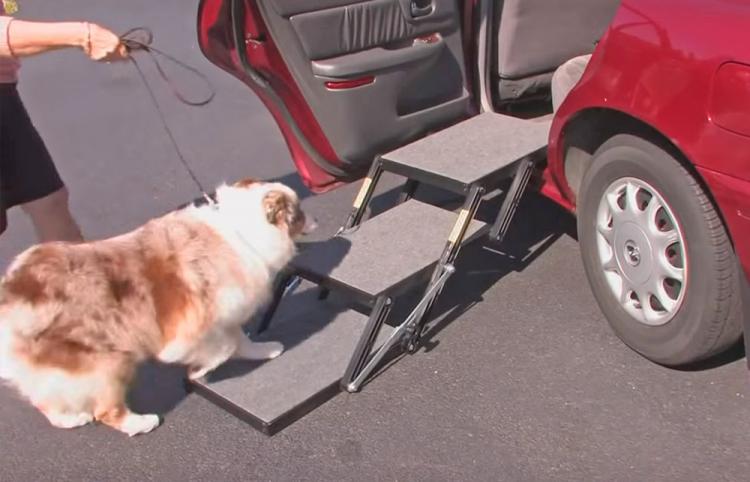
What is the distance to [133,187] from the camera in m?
6.07

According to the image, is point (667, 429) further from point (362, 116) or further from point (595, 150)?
point (362, 116)

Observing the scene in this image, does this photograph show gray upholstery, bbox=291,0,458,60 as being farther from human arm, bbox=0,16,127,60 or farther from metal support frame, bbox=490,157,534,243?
human arm, bbox=0,16,127,60

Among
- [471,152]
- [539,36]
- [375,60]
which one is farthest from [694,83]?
[539,36]

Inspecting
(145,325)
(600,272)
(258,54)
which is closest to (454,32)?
(258,54)

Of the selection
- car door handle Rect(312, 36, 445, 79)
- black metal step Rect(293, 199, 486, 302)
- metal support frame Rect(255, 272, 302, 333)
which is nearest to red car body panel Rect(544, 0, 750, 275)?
black metal step Rect(293, 199, 486, 302)

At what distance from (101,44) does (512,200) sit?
2101 mm

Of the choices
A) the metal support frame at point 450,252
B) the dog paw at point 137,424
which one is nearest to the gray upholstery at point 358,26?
the metal support frame at point 450,252

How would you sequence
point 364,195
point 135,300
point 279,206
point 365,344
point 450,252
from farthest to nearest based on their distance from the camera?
point 364,195 → point 450,252 → point 365,344 → point 279,206 → point 135,300

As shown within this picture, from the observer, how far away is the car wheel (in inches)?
121

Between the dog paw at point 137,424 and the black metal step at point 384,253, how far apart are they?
38.3 inches

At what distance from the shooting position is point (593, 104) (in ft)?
11.6

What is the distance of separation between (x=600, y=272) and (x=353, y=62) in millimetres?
1649

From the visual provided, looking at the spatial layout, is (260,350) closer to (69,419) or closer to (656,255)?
(69,419)

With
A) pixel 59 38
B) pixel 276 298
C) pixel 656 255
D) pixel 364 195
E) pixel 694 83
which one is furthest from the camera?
pixel 364 195
